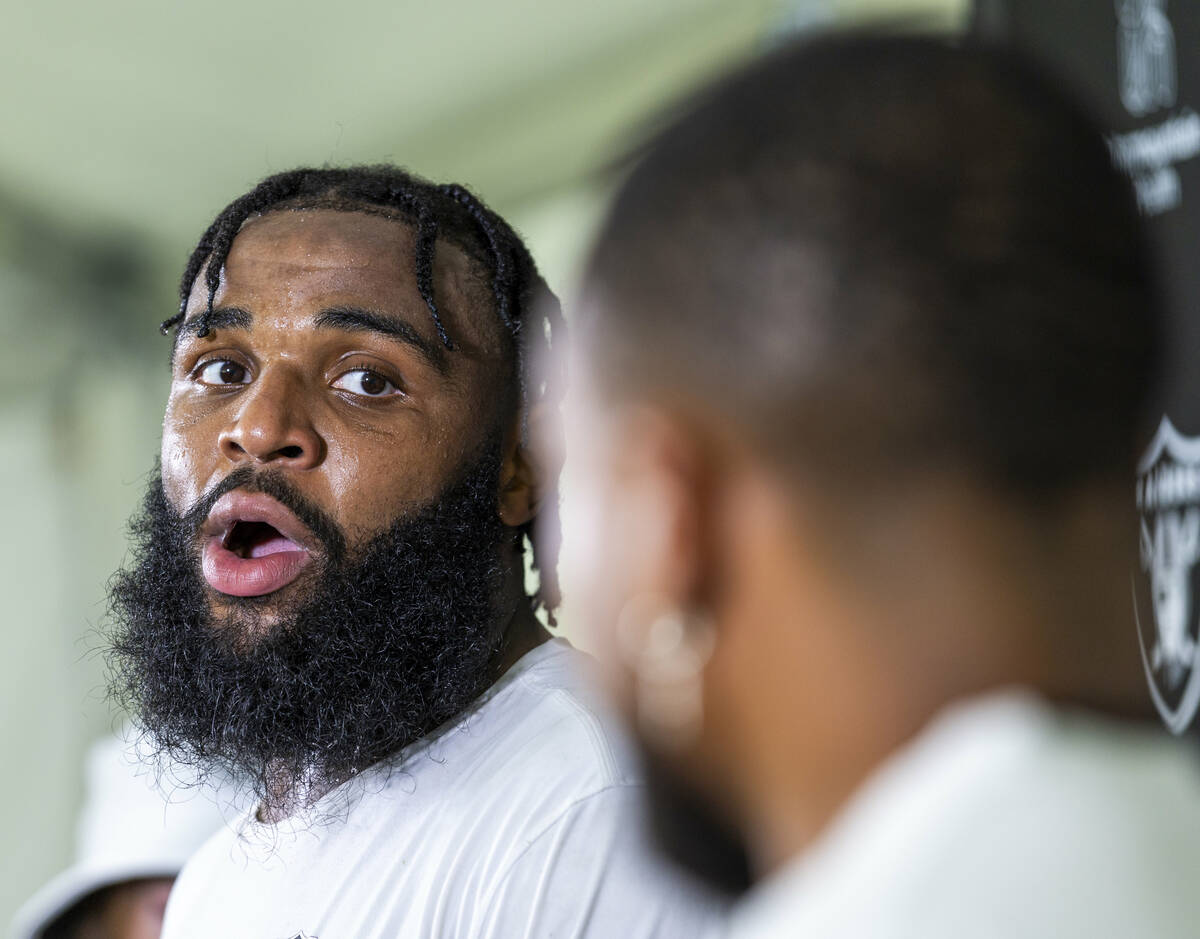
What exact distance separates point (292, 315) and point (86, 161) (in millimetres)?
3373

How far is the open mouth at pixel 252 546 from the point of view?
5.59 ft

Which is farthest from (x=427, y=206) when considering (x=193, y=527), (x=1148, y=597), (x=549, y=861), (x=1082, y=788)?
(x=1082, y=788)

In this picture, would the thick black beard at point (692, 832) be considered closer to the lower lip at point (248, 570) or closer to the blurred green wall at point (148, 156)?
the lower lip at point (248, 570)

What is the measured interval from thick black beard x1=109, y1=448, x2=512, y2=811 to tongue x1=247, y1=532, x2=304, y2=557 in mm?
43

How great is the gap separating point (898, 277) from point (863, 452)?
0.29 feet

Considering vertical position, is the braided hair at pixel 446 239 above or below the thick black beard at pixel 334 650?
above

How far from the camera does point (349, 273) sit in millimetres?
1804


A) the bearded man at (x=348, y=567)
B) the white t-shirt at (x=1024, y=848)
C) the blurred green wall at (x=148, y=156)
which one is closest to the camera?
the white t-shirt at (x=1024, y=848)

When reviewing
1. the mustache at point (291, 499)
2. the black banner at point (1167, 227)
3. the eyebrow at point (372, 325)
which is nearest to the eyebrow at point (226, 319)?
the eyebrow at point (372, 325)

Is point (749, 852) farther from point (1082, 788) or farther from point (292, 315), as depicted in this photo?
point (292, 315)

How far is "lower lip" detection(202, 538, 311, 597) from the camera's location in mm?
1714

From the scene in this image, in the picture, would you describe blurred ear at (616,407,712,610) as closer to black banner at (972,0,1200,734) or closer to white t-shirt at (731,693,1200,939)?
white t-shirt at (731,693,1200,939)

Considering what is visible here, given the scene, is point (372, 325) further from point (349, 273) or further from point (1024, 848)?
point (1024, 848)

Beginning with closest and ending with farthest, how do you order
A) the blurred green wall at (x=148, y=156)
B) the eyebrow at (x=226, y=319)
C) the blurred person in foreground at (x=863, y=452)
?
the blurred person in foreground at (x=863, y=452)
the eyebrow at (x=226, y=319)
the blurred green wall at (x=148, y=156)
